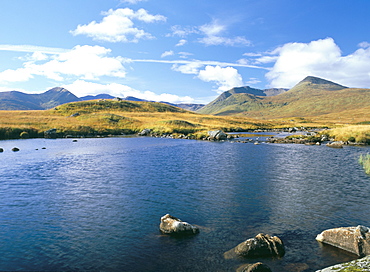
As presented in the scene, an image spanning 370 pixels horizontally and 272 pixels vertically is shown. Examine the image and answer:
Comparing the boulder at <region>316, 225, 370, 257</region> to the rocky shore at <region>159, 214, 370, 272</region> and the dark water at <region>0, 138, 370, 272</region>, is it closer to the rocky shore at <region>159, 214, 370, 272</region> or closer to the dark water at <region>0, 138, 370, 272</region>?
the rocky shore at <region>159, 214, 370, 272</region>

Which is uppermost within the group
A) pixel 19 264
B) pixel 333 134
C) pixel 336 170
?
pixel 333 134

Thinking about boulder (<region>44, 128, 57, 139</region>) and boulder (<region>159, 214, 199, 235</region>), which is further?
boulder (<region>44, 128, 57, 139</region>)

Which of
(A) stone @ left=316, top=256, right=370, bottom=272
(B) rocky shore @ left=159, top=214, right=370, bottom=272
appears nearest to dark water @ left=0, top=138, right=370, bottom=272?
(B) rocky shore @ left=159, top=214, right=370, bottom=272

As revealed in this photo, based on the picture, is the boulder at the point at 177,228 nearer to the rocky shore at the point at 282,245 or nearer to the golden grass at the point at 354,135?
the rocky shore at the point at 282,245

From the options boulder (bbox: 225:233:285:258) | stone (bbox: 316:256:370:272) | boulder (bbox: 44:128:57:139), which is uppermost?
boulder (bbox: 44:128:57:139)

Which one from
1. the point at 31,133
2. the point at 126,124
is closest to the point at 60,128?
the point at 31,133

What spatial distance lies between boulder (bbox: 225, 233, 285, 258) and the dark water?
1.87ft

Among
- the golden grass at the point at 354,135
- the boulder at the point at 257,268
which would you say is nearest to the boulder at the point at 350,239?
the boulder at the point at 257,268

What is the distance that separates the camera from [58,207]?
22.2 m

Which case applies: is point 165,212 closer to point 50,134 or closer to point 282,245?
point 282,245

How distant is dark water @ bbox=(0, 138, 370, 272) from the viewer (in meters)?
14.2

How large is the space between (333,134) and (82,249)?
89.0m

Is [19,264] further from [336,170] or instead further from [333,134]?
[333,134]

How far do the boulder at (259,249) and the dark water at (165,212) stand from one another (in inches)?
22.4
